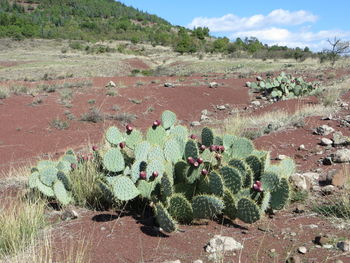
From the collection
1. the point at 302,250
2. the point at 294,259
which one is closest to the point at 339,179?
the point at 302,250

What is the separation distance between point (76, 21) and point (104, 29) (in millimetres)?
14040

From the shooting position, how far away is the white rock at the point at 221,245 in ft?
11.2

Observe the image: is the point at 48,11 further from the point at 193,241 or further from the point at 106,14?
the point at 193,241

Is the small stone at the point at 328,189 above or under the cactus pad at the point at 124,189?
under

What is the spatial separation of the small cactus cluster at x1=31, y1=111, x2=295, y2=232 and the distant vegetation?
3962cm

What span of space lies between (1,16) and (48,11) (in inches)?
1483

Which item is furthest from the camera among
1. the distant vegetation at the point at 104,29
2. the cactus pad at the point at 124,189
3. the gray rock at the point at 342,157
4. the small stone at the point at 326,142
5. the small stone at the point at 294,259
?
the distant vegetation at the point at 104,29

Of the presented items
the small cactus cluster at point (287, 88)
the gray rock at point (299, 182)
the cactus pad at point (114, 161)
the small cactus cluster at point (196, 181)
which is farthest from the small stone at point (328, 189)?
the small cactus cluster at point (287, 88)

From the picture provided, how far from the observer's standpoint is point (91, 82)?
65.3ft

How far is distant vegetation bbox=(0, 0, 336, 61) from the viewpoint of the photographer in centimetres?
6031

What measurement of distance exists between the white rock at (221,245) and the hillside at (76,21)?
68775 millimetres

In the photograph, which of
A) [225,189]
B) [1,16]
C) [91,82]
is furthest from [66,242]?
[1,16]

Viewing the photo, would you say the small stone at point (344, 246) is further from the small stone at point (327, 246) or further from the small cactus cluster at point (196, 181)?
the small cactus cluster at point (196, 181)

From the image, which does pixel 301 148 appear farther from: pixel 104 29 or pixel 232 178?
pixel 104 29
